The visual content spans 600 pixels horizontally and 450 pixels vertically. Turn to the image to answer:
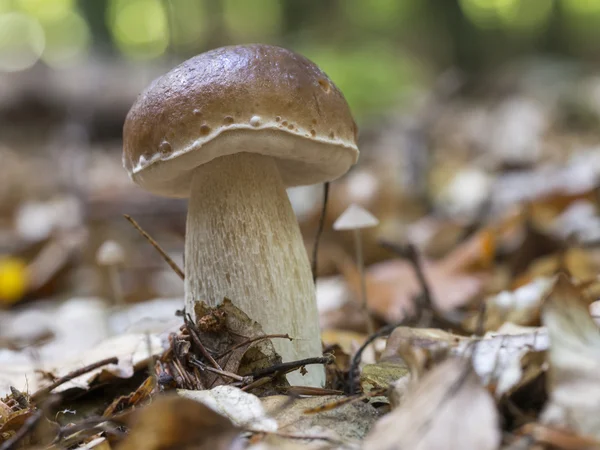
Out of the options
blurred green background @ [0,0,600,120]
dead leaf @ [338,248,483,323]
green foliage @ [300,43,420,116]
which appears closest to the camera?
dead leaf @ [338,248,483,323]

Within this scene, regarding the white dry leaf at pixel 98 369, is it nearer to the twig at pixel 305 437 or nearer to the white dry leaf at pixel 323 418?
the white dry leaf at pixel 323 418

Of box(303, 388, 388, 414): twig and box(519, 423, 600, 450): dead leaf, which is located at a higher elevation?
box(519, 423, 600, 450): dead leaf

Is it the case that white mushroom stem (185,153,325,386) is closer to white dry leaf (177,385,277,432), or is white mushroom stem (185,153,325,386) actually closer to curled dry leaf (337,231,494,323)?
white dry leaf (177,385,277,432)

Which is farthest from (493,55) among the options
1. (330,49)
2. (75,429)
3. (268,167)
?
(75,429)

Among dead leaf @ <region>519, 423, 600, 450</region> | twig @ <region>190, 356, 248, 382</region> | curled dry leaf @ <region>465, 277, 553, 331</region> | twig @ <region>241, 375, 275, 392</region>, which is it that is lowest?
curled dry leaf @ <region>465, 277, 553, 331</region>

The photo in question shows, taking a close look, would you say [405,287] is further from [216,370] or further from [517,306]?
[216,370]

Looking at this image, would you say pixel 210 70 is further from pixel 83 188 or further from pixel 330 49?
pixel 330 49

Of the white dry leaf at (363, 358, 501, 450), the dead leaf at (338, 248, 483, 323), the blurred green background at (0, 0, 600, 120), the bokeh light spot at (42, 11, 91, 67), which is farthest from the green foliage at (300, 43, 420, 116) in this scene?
the bokeh light spot at (42, 11, 91, 67)
